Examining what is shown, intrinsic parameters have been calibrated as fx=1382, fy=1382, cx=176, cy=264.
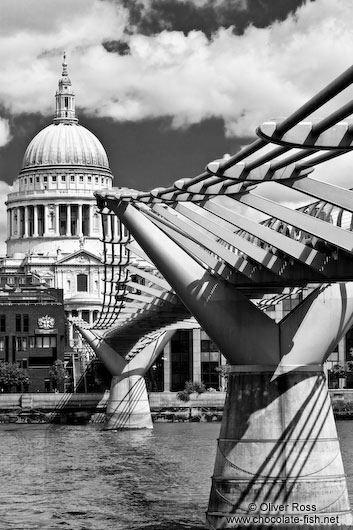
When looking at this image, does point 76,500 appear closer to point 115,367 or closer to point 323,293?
point 323,293

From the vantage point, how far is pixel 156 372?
414ft

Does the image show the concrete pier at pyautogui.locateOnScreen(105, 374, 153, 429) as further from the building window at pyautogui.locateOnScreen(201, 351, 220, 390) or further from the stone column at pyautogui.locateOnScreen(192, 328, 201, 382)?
the building window at pyautogui.locateOnScreen(201, 351, 220, 390)

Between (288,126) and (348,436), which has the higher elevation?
(288,126)

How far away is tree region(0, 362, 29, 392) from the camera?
124500 mm

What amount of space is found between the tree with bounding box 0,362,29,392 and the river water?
119 feet

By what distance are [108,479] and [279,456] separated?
2050 centimetres

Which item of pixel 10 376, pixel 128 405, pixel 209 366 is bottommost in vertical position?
pixel 128 405

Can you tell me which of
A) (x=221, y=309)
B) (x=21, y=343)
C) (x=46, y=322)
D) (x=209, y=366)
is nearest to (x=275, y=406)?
(x=221, y=309)

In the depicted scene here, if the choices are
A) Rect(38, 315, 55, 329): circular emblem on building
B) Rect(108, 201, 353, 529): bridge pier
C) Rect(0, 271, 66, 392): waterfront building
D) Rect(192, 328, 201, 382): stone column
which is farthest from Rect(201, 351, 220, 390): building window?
Rect(108, 201, 353, 529): bridge pier

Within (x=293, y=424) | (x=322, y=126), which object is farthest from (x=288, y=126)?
(x=293, y=424)

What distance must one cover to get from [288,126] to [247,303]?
17337mm

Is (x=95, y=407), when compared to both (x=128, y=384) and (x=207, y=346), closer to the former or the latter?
(x=207, y=346)

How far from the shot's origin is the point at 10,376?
Answer: 125125 millimetres

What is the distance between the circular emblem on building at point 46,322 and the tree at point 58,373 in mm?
5755
